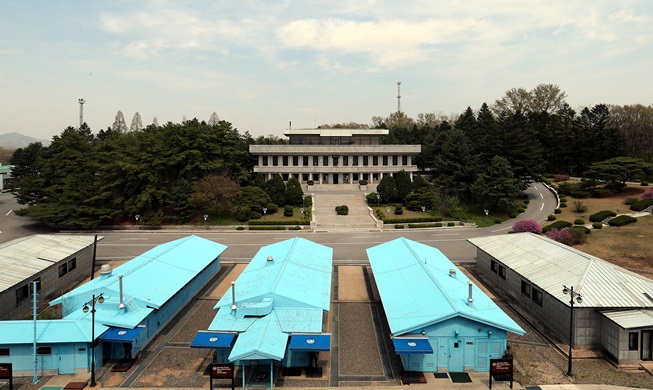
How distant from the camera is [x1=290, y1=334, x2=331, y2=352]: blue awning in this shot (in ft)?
53.1

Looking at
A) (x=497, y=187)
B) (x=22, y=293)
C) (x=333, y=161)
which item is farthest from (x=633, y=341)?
(x=333, y=161)

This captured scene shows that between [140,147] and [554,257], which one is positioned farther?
[140,147]

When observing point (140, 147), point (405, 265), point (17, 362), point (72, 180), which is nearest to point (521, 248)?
point (405, 265)

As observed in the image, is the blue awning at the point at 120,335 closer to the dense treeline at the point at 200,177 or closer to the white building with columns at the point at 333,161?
the dense treeline at the point at 200,177

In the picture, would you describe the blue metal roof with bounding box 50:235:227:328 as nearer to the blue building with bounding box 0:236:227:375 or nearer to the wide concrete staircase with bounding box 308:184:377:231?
the blue building with bounding box 0:236:227:375

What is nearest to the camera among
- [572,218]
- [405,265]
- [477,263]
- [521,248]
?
[405,265]

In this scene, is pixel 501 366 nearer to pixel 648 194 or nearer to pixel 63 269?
pixel 63 269

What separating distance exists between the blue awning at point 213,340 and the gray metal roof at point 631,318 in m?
16.8

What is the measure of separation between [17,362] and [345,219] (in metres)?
37.5

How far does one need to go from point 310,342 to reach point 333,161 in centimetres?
5392

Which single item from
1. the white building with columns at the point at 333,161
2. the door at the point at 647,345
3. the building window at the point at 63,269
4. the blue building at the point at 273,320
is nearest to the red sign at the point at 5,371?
the blue building at the point at 273,320

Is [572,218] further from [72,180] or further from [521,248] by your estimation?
[72,180]

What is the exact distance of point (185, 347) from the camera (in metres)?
19.7

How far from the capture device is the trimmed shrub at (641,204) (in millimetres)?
47938
